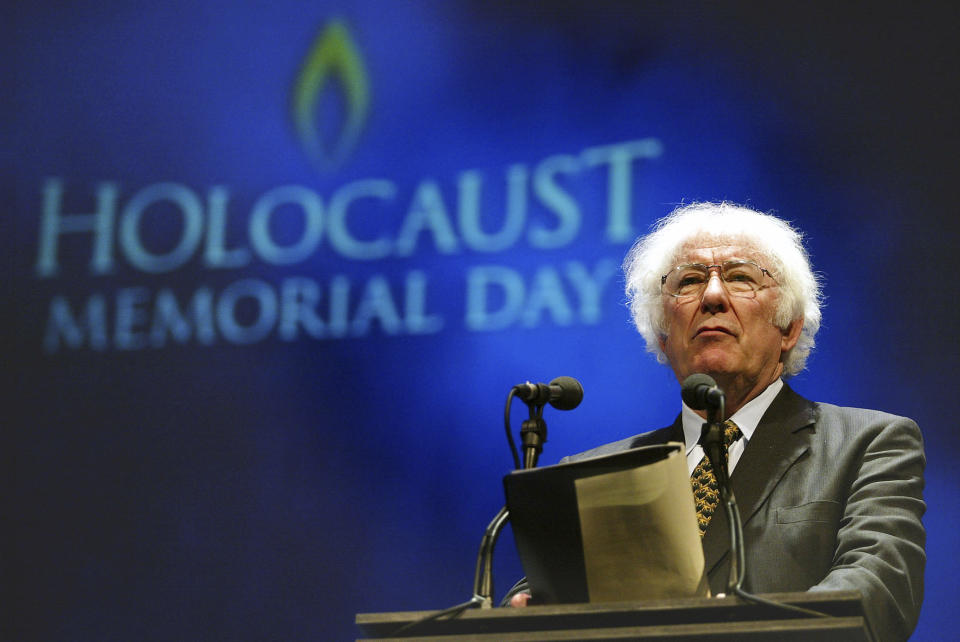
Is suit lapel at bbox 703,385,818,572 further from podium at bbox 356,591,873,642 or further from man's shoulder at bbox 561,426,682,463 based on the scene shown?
podium at bbox 356,591,873,642

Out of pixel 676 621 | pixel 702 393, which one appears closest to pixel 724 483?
pixel 702 393

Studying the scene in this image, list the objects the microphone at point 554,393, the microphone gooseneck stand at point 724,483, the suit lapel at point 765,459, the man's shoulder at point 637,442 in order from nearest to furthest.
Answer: the microphone gooseneck stand at point 724,483 → the microphone at point 554,393 → the suit lapel at point 765,459 → the man's shoulder at point 637,442

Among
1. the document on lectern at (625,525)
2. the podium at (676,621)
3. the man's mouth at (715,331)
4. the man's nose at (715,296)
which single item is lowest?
the podium at (676,621)

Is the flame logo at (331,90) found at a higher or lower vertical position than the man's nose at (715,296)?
higher

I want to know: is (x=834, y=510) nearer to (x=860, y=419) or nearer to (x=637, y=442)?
(x=860, y=419)

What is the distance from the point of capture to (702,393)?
202cm

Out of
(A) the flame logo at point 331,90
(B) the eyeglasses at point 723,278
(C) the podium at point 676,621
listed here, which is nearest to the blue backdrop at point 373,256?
(A) the flame logo at point 331,90

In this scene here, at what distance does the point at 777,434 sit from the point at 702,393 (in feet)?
2.14

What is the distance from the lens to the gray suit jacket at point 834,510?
2.07m

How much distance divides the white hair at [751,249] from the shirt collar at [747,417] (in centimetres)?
21

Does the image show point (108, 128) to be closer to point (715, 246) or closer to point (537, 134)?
point (537, 134)

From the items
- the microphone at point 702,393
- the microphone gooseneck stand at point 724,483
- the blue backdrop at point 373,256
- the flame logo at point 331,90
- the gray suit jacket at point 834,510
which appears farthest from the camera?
the flame logo at point 331,90

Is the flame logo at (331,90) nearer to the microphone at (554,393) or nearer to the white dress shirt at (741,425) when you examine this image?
the white dress shirt at (741,425)

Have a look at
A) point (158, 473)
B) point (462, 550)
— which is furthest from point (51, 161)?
point (462, 550)
